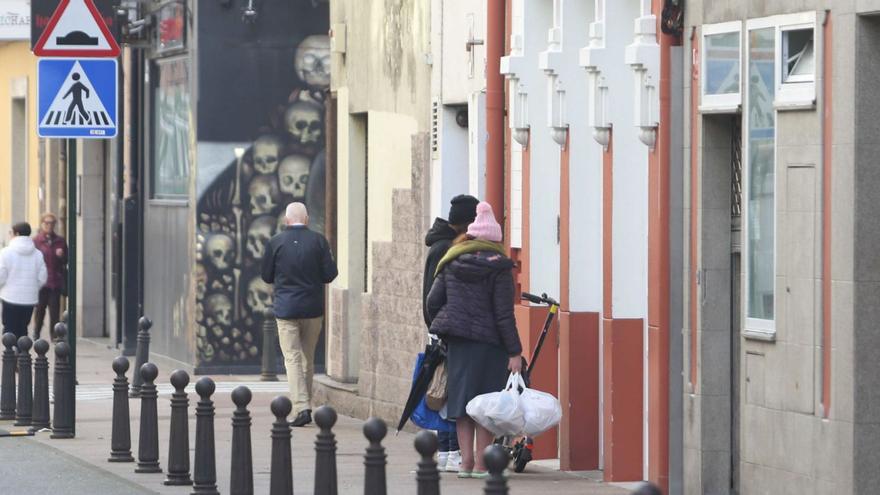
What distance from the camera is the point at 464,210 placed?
14297 mm

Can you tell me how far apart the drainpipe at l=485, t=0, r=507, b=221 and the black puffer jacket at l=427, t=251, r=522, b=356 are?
7.71 feet

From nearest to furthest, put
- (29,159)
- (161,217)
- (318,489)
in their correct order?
(318,489)
(161,217)
(29,159)

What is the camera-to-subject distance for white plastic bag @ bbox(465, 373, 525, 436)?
1340 cm

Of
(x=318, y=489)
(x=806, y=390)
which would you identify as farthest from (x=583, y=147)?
(x=318, y=489)

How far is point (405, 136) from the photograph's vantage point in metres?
18.2

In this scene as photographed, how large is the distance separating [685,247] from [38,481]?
440 cm

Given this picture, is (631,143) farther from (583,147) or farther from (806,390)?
(806,390)

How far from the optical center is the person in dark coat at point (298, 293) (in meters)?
17.9

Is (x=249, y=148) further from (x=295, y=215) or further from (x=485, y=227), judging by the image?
(x=485, y=227)

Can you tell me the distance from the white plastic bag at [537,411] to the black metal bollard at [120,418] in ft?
9.84

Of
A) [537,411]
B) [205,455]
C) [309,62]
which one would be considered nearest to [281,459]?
[205,455]

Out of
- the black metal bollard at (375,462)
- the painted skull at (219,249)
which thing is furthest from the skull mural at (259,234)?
the black metal bollard at (375,462)

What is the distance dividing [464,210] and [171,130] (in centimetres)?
1196

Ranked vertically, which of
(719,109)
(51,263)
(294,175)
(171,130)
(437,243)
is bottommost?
(51,263)
